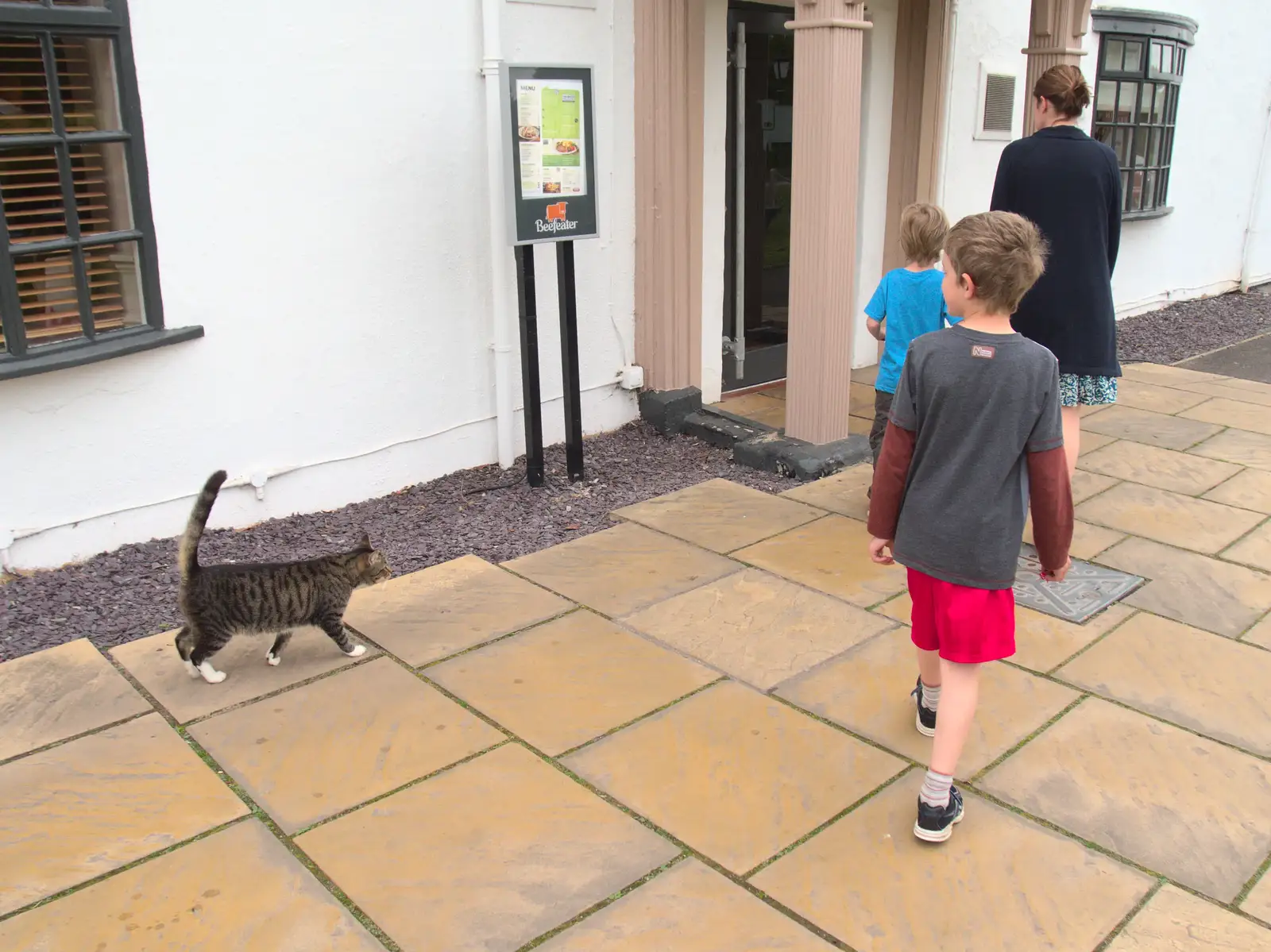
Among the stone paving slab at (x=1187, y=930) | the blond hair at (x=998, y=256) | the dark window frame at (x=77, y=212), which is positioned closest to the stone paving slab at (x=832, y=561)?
the stone paving slab at (x=1187, y=930)

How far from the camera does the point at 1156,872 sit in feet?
9.09

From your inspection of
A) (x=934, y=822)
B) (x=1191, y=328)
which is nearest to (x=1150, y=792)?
(x=934, y=822)

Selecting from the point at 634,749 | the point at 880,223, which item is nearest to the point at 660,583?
the point at 634,749

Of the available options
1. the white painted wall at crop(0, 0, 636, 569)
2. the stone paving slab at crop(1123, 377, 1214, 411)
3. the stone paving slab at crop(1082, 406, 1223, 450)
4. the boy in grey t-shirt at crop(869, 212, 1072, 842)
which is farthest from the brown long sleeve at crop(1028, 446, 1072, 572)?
the stone paving slab at crop(1123, 377, 1214, 411)

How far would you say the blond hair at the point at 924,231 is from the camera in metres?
4.64

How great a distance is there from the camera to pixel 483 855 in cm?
283

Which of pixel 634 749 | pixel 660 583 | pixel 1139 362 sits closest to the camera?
pixel 634 749

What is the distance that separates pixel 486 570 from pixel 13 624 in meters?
1.81

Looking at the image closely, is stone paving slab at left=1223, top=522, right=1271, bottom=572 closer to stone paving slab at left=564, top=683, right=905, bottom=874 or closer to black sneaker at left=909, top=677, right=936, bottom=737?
black sneaker at left=909, top=677, right=936, bottom=737

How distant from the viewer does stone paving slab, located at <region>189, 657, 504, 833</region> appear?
10.2 ft

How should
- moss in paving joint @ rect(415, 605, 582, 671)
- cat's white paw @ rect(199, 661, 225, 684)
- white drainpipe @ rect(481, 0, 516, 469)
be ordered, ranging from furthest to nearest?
white drainpipe @ rect(481, 0, 516, 469) → moss in paving joint @ rect(415, 605, 582, 671) → cat's white paw @ rect(199, 661, 225, 684)

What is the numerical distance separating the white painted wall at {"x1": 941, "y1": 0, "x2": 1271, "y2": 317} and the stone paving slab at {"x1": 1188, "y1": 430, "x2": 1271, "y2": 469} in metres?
4.22

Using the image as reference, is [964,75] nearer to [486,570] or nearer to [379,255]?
[379,255]

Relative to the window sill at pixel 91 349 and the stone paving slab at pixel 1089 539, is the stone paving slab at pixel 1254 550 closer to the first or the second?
the stone paving slab at pixel 1089 539
